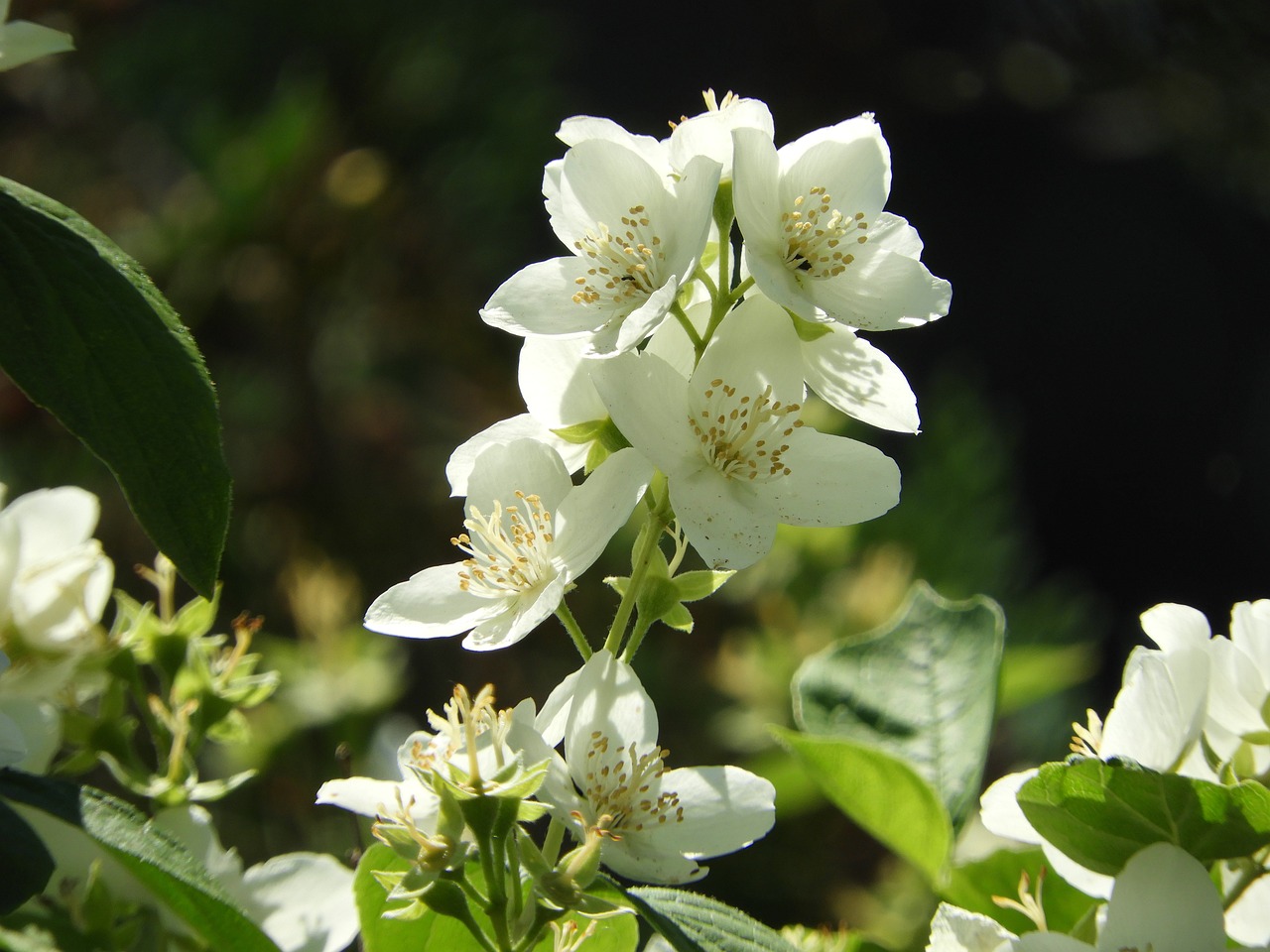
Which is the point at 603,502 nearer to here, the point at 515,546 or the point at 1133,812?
the point at 515,546

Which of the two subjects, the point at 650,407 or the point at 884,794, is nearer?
the point at 650,407

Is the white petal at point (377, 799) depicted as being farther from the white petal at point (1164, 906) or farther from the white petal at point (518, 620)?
the white petal at point (1164, 906)

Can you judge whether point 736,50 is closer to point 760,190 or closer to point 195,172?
point 195,172

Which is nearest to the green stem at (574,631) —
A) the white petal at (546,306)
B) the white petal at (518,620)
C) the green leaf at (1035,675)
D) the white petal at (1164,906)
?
the white petal at (518,620)

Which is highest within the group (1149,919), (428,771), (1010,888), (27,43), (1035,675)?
(27,43)

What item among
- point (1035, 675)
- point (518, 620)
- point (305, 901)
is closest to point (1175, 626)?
point (518, 620)

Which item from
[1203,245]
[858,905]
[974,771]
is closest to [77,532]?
[974,771]
